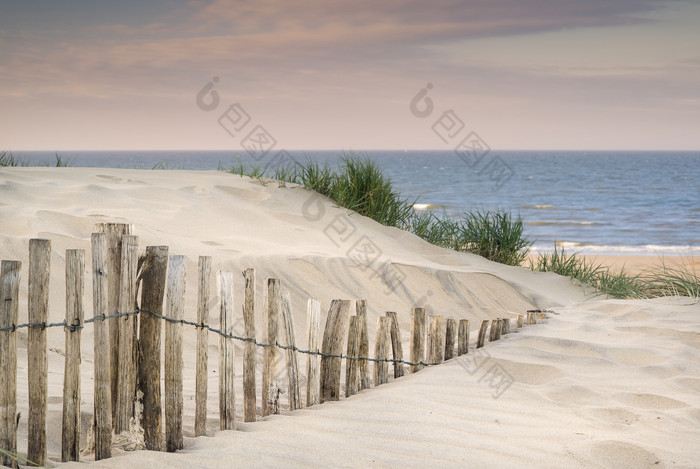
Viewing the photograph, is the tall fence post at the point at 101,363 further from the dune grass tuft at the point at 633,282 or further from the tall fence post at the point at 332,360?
the dune grass tuft at the point at 633,282

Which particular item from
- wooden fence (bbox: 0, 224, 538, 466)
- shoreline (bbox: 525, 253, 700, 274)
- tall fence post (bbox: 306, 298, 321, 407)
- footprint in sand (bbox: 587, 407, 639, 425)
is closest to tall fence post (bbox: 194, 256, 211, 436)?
wooden fence (bbox: 0, 224, 538, 466)

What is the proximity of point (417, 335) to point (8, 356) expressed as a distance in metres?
2.54

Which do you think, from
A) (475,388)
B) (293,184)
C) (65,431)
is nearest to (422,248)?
Result: (293,184)

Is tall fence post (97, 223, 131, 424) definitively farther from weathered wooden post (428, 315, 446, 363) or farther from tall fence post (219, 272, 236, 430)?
weathered wooden post (428, 315, 446, 363)

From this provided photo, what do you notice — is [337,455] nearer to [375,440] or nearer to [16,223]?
[375,440]

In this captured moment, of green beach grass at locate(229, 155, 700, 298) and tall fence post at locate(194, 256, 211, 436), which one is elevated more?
green beach grass at locate(229, 155, 700, 298)

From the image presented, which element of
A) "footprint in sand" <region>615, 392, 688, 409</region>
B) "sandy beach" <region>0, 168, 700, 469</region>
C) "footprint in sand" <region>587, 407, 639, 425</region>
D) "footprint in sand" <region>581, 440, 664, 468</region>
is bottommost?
"footprint in sand" <region>581, 440, 664, 468</region>

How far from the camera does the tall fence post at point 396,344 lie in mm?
3959

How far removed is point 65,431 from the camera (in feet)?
7.84

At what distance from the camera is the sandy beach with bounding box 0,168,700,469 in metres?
2.84

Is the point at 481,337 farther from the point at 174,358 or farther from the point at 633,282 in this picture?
the point at 633,282

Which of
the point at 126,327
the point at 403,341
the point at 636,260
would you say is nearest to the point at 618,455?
the point at 126,327

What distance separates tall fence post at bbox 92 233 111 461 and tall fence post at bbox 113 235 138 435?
0.25 ft

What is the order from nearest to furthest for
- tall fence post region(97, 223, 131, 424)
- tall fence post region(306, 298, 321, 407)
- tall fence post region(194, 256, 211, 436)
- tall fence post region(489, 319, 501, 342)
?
tall fence post region(97, 223, 131, 424), tall fence post region(194, 256, 211, 436), tall fence post region(306, 298, 321, 407), tall fence post region(489, 319, 501, 342)
